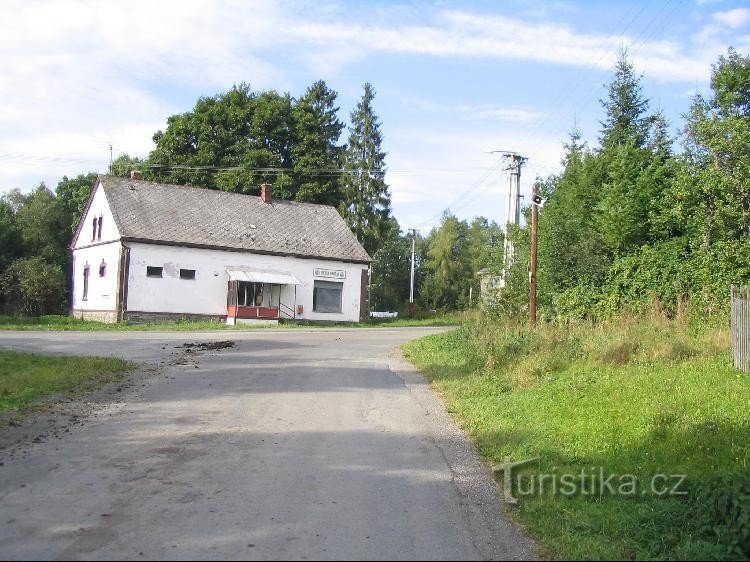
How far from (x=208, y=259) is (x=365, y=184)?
66.9 ft

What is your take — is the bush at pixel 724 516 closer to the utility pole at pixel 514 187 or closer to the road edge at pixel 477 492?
the road edge at pixel 477 492

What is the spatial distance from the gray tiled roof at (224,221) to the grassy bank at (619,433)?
2430 centimetres

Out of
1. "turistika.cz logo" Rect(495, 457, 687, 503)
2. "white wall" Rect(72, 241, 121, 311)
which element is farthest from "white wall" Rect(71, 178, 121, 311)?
"turistika.cz logo" Rect(495, 457, 687, 503)

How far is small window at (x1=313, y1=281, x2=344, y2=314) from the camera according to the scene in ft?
137

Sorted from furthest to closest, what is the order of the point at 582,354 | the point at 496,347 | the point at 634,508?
the point at 496,347, the point at 582,354, the point at 634,508

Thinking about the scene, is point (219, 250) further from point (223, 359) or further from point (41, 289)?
point (223, 359)

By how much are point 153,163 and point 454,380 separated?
4418cm

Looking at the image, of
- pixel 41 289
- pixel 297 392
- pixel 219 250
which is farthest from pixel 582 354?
pixel 41 289

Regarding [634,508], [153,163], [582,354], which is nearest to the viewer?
[634,508]

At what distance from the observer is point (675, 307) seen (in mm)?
19859

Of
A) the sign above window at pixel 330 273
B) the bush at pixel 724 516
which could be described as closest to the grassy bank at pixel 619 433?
the bush at pixel 724 516

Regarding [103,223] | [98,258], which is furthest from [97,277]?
[103,223]

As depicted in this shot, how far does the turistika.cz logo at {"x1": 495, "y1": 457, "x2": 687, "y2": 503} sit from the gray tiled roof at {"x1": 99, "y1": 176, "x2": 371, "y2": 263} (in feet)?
104

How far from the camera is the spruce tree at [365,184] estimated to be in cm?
5550
